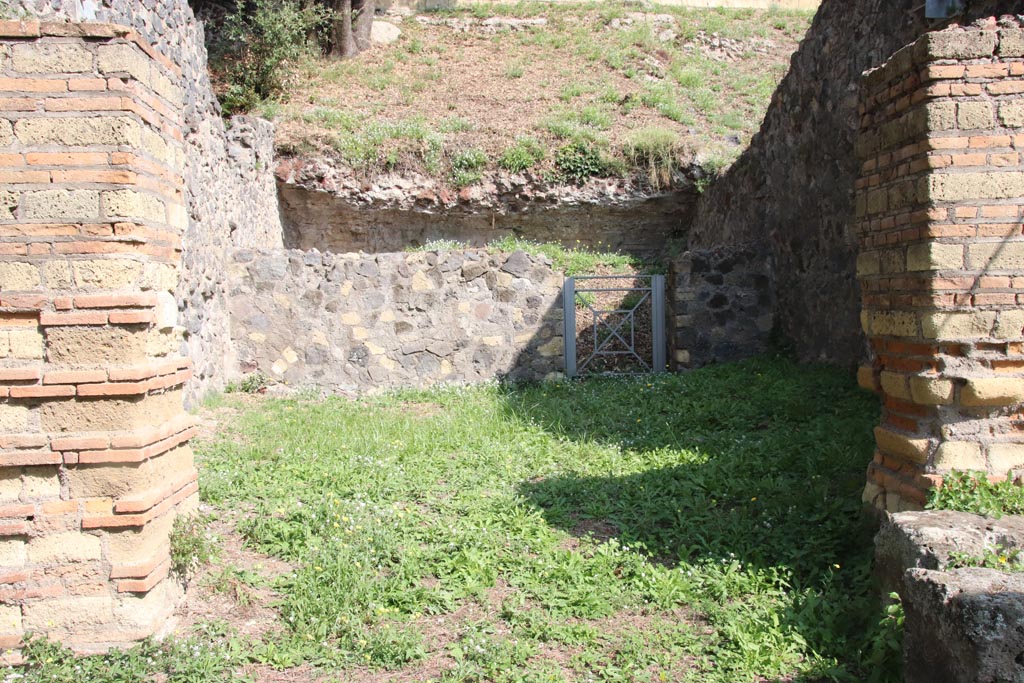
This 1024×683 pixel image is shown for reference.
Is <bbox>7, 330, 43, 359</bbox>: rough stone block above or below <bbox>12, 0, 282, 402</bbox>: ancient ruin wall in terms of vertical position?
below

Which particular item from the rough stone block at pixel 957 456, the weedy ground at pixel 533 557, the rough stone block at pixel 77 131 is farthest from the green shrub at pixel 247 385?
the rough stone block at pixel 957 456

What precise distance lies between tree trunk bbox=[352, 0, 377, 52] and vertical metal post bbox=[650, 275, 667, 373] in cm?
1227

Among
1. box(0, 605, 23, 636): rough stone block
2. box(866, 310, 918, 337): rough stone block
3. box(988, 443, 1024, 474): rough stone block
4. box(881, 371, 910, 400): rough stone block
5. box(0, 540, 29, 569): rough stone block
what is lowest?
box(0, 605, 23, 636): rough stone block

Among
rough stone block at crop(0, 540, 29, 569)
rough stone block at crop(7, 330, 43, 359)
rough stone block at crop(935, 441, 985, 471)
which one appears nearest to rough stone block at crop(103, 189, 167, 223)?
rough stone block at crop(7, 330, 43, 359)

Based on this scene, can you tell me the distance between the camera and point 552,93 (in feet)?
54.5

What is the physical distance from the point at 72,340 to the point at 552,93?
1499 cm

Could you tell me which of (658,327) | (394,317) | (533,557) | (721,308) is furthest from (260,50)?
(533,557)

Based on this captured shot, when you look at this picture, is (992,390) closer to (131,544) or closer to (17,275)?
(131,544)

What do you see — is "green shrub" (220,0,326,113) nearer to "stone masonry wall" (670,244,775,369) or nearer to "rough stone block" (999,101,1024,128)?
"stone masonry wall" (670,244,775,369)

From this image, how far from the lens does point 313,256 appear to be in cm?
877

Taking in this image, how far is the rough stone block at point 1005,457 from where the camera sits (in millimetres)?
3404

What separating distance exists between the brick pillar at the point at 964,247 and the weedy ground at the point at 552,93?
10.2 metres

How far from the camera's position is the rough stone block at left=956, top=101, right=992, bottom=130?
3.32 meters

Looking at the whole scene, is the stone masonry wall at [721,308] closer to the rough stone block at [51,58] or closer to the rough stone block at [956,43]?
the rough stone block at [956,43]
